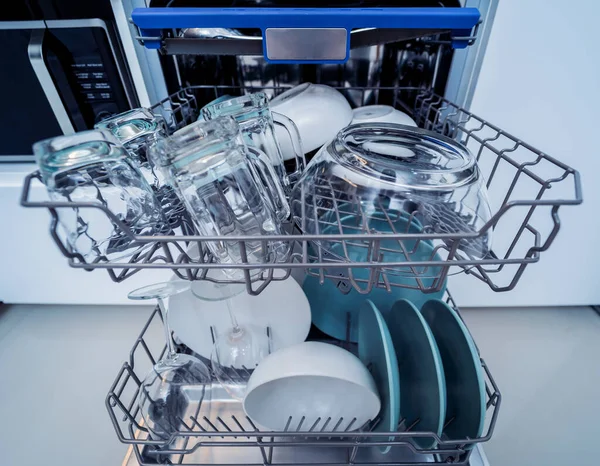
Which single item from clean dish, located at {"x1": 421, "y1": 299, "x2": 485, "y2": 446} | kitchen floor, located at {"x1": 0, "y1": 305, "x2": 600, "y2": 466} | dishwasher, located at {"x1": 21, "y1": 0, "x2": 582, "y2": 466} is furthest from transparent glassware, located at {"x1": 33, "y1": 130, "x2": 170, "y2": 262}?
kitchen floor, located at {"x1": 0, "y1": 305, "x2": 600, "y2": 466}

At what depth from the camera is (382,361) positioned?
1.44ft

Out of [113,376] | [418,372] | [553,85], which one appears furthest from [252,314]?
[553,85]

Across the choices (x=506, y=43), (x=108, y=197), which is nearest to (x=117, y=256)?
(x=108, y=197)

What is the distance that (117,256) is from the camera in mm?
397

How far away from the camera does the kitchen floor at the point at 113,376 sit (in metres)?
0.71

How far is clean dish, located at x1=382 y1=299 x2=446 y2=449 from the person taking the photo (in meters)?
0.40

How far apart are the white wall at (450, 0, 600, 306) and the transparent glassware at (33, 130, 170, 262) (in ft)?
1.96

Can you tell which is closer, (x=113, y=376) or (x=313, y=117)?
(x=313, y=117)

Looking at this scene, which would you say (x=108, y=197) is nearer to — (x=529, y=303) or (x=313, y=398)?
(x=313, y=398)

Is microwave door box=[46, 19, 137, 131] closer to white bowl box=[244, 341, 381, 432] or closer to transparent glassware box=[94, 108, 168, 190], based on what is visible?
transparent glassware box=[94, 108, 168, 190]

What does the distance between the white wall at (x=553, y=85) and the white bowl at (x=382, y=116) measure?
0.18 m

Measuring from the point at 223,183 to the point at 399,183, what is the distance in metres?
0.19

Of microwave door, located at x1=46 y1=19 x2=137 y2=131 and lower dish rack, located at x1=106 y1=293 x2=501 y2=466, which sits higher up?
microwave door, located at x1=46 y1=19 x2=137 y2=131

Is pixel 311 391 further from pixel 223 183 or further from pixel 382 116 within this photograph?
pixel 382 116
